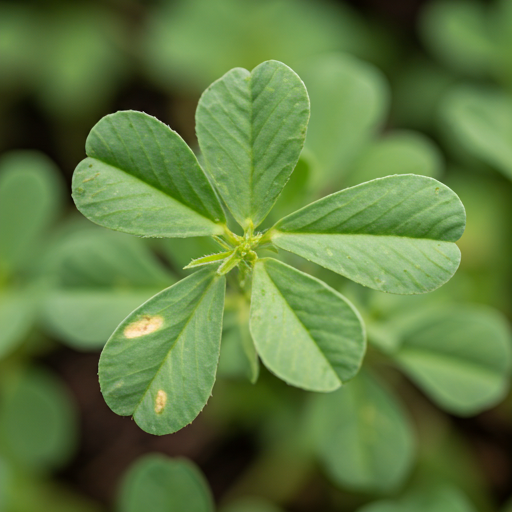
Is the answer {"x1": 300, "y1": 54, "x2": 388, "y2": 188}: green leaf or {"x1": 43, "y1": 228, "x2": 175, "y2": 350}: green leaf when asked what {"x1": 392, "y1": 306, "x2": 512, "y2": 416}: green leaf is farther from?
{"x1": 43, "y1": 228, "x2": 175, "y2": 350}: green leaf

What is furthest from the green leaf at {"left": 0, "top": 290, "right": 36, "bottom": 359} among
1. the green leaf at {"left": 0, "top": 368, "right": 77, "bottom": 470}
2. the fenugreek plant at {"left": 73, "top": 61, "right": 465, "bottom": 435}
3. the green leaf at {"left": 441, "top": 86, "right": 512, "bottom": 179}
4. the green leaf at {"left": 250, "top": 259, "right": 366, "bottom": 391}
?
the green leaf at {"left": 441, "top": 86, "right": 512, "bottom": 179}

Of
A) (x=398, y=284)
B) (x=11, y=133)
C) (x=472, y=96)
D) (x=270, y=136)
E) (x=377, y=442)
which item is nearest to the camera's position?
(x=398, y=284)

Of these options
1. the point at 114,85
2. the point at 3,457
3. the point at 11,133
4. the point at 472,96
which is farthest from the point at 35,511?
the point at 472,96

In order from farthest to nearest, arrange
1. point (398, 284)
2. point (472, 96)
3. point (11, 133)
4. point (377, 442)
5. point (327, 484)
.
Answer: point (11, 133)
point (327, 484)
point (472, 96)
point (377, 442)
point (398, 284)

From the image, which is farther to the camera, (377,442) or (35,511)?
(35,511)

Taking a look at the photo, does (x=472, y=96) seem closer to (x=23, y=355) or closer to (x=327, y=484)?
(x=327, y=484)

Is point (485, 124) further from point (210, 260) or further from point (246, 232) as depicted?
point (210, 260)
